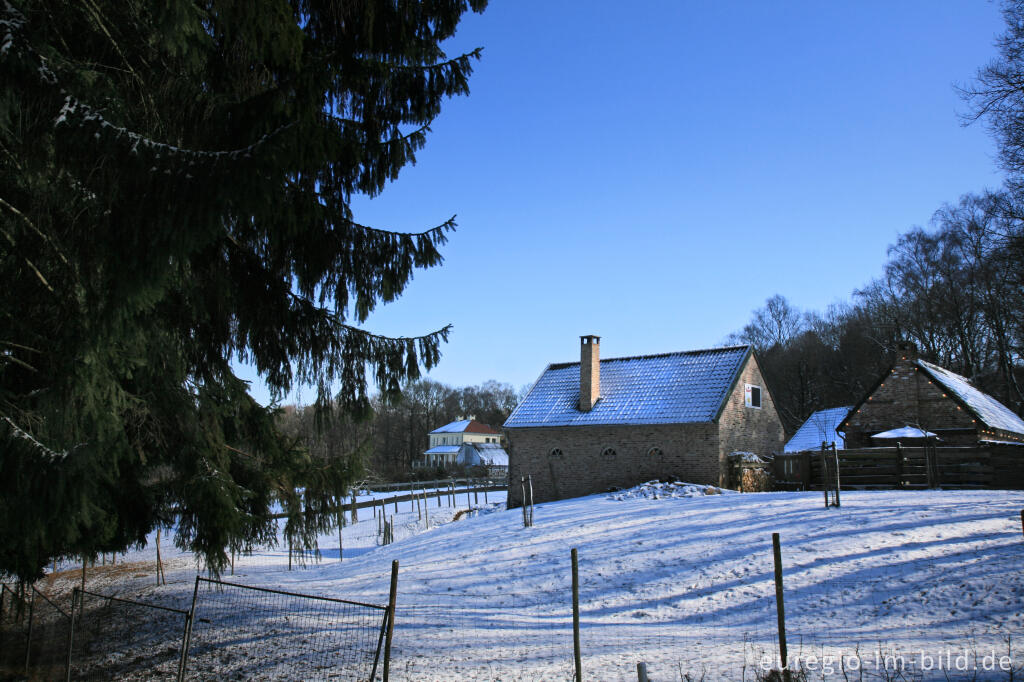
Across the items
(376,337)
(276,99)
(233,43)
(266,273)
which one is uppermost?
(233,43)

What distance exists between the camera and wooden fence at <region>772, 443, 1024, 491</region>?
1869 cm

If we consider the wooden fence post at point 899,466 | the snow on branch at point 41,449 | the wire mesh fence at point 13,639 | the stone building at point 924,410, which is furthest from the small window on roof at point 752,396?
the snow on branch at point 41,449

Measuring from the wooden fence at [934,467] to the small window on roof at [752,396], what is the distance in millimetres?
6126

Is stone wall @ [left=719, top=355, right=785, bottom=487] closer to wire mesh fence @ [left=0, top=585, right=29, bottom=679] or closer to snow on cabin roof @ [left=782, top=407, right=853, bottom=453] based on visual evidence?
snow on cabin roof @ [left=782, top=407, right=853, bottom=453]

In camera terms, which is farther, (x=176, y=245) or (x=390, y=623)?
(x=390, y=623)

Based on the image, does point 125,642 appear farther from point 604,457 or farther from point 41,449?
point 604,457

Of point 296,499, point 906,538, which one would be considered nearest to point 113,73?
point 296,499

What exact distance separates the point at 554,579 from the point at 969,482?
1344 centimetres

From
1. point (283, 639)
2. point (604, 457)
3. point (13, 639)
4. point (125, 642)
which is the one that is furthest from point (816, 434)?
point (13, 639)

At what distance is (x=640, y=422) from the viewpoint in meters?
25.3

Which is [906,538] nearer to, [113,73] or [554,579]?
[554,579]

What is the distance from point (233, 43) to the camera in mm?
6402

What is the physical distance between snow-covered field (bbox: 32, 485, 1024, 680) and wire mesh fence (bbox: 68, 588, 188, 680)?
1444 mm

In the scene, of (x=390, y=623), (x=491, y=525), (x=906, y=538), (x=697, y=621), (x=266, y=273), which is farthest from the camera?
(x=491, y=525)
